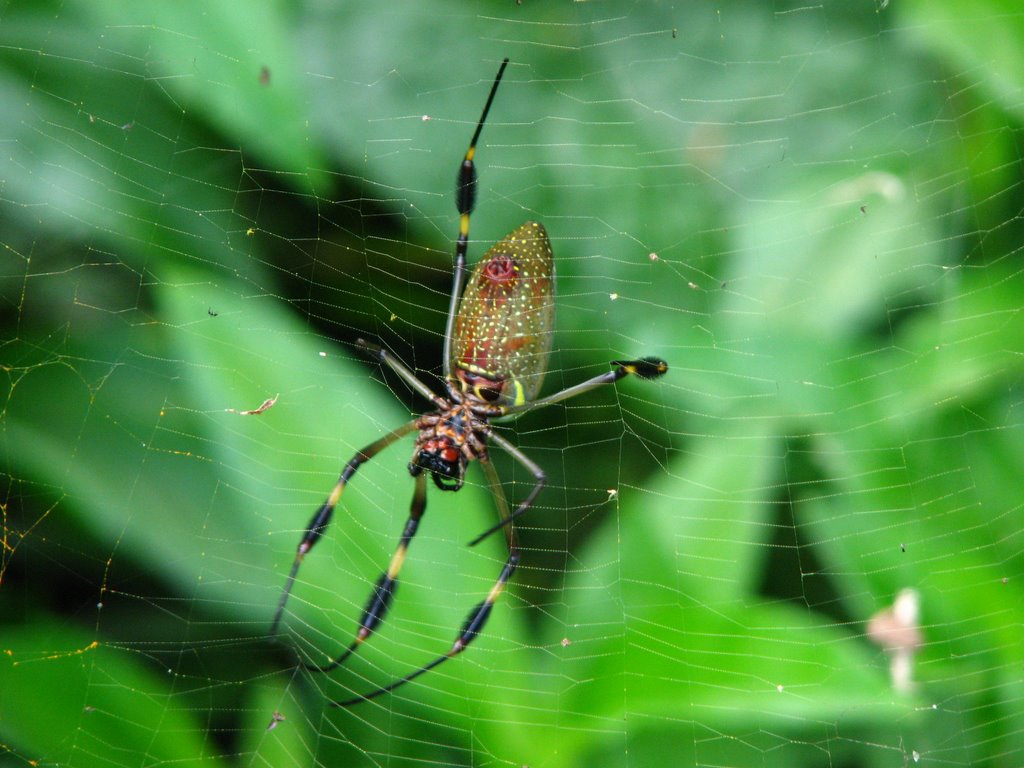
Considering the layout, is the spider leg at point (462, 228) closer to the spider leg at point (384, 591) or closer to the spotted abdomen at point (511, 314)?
the spotted abdomen at point (511, 314)

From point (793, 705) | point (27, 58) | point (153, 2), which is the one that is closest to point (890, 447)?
point (793, 705)

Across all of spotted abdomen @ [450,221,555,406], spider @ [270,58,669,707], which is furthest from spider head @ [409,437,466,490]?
spotted abdomen @ [450,221,555,406]

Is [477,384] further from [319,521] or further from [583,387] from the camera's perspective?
[319,521]

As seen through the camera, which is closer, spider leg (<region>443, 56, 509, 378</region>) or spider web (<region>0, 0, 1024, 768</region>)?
spider web (<region>0, 0, 1024, 768</region>)

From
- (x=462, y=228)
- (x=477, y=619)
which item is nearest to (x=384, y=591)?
(x=477, y=619)

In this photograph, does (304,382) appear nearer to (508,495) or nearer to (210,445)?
(210,445)

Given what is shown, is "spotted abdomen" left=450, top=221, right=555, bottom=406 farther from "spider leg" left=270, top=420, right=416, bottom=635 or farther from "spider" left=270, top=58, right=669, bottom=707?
"spider leg" left=270, top=420, right=416, bottom=635

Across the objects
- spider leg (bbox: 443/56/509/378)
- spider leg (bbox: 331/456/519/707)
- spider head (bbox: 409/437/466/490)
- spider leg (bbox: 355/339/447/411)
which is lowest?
spider leg (bbox: 331/456/519/707)

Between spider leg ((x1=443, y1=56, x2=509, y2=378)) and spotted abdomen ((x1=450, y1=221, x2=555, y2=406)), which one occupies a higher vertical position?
spider leg ((x1=443, y1=56, x2=509, y2=378))
